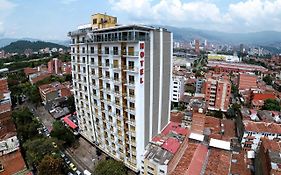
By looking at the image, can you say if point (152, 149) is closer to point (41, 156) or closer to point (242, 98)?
point (41, 156)

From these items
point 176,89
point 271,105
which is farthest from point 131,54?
point 271,105

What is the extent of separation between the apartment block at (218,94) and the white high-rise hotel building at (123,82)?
24.8 metres

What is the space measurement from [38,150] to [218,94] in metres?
40.5

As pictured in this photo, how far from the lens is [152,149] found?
22.5 m

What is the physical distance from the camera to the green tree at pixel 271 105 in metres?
44.2

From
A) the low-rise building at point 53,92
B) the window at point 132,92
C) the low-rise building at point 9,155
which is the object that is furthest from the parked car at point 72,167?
the low-rise building at point 53,92

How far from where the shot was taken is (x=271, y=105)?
44.5 metres

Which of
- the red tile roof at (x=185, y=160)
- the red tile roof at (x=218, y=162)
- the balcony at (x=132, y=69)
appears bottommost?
the red tile roof at (x=218, y=162)

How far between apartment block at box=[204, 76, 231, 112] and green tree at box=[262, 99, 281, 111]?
8201 mm

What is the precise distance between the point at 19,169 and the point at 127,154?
1321cm

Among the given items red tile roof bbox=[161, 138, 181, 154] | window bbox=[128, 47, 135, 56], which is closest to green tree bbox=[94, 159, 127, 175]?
red tile roof bbox=[161, 138, 181, 154]

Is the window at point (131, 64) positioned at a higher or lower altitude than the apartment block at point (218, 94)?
higher

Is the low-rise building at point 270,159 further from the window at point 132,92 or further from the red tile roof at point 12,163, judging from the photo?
the red tile roof at point 12,163

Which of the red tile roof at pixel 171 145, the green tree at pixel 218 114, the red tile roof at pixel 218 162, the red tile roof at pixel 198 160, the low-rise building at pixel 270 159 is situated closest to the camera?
the low-rise building at pixel 270 159
